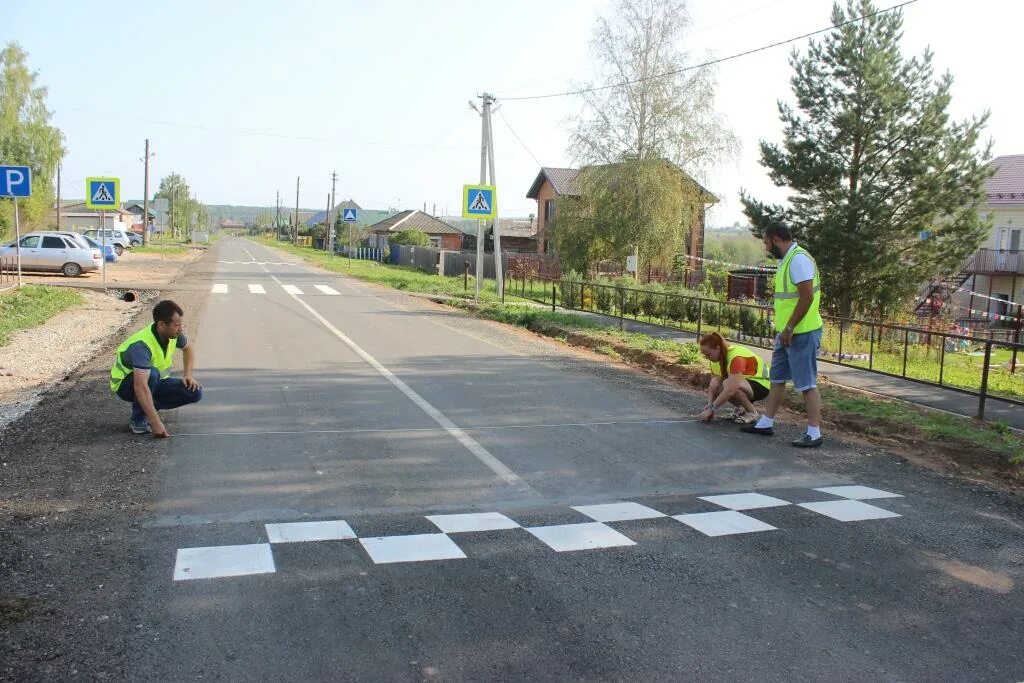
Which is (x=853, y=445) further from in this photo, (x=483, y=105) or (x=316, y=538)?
(x=483, y=105)

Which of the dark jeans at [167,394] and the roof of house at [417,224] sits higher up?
the roof of house at [417,224]

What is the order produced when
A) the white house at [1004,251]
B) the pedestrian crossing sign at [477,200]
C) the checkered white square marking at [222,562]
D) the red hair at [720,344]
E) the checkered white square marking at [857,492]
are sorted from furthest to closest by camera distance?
the white house at [1004,251], the pedestrian crossing sign at [477,200], the red hair at [720,344], the checkered white square marking at [857,492], the checkered white square marking at [222,562]

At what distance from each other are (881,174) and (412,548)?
77.6 ft

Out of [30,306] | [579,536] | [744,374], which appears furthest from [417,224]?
[579,536]

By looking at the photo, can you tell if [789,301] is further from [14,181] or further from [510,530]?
[14,181]

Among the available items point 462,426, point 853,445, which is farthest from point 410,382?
point 853,445

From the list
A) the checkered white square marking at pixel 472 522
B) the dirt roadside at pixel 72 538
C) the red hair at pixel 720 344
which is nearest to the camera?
the dirt roadside at pixel 72 538

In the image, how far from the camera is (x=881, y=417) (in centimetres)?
893

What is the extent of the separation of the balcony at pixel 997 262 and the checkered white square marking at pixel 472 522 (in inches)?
1630

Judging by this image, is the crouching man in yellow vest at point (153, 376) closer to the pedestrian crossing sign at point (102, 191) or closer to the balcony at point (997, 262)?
the pedestrian crossing sign at point (102, 191)

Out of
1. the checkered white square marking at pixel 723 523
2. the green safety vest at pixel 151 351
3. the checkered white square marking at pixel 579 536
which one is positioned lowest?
the checkered white square marking at pixel 579 536

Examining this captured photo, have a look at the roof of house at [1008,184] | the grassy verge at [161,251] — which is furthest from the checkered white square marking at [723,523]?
the grassy verge at [161,251]

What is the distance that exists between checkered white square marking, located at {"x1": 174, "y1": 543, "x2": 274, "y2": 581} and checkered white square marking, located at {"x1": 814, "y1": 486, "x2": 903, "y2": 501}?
3.91 metres

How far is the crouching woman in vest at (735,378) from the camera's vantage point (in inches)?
326
